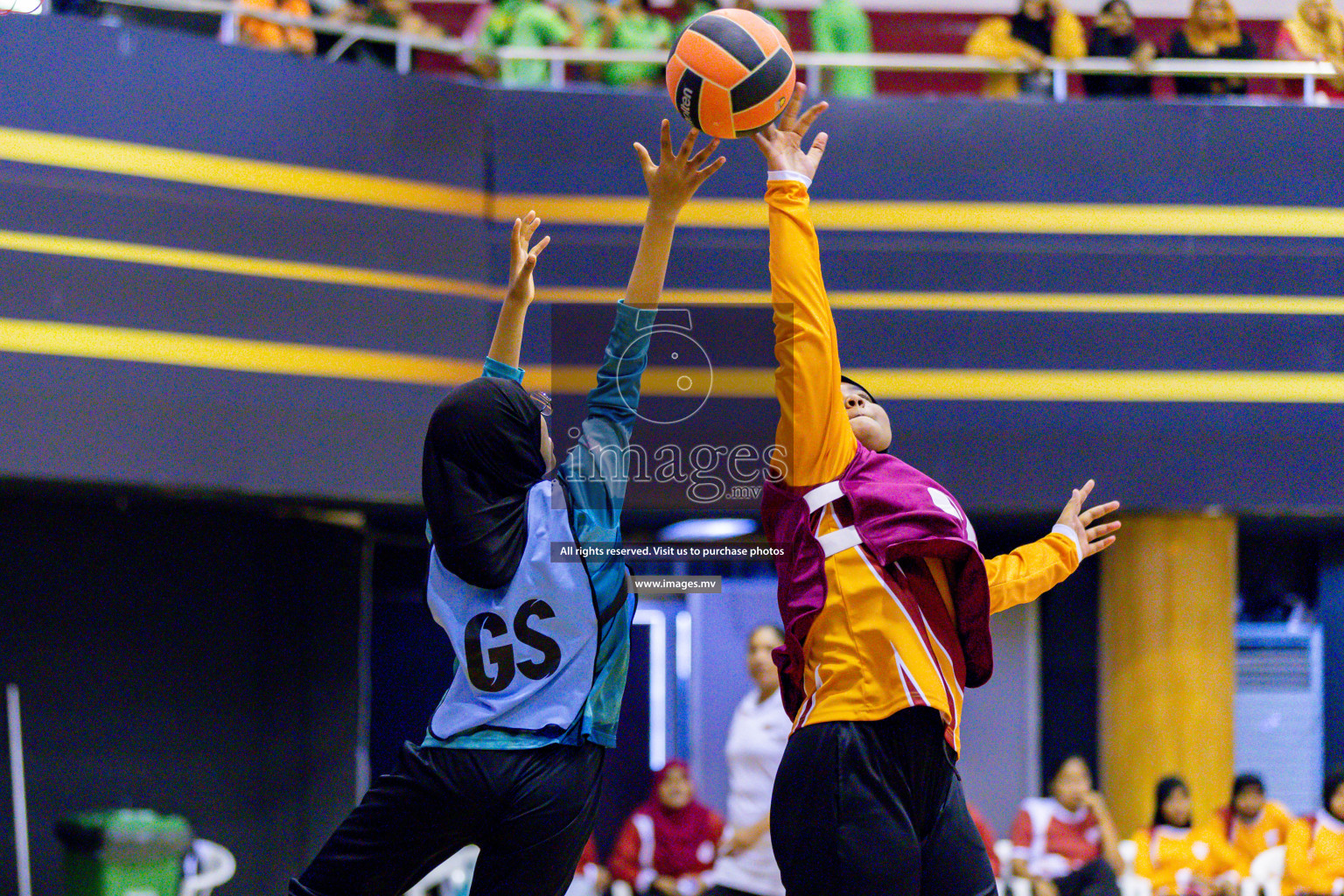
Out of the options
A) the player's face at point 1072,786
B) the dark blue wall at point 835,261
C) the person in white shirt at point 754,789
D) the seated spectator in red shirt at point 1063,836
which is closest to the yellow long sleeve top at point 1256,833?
the seated spectator in red shirt at point 1063,836

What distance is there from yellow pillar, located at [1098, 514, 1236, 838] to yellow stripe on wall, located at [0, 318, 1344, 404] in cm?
87

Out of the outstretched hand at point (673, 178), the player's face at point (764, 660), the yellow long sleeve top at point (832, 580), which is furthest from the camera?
the player's face at point (764, 660)

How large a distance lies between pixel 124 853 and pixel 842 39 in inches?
243

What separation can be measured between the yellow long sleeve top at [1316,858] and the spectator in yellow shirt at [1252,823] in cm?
17

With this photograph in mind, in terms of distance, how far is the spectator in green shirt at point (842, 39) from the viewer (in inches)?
350

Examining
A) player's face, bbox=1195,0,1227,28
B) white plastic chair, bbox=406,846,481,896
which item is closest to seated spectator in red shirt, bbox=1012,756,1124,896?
white plastic chair, bbox=406,846,481,896

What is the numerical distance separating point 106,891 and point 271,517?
2.52m

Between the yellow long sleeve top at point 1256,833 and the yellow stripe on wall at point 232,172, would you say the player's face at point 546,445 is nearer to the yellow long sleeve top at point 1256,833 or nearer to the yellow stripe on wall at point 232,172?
the yellow stripe on wall at point 232,172

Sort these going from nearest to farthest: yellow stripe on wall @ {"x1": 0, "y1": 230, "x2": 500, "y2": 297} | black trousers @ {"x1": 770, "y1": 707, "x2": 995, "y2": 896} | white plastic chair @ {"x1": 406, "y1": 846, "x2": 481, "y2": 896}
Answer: black trousers @ {"x1": 770, "y1": 707, "x2": 995, "y2": 896}, yellow stripe on wall @ {"x1": 0, "y1": 230, "x2": 500, "y2": 297}, white plastic chair @ {"x1": 406, "y1": 846, "x2": 481, "y2": 896}

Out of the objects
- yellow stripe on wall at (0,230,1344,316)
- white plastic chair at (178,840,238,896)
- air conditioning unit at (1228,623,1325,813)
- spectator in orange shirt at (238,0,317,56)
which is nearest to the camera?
white plastic chair at (178,840,238,896)

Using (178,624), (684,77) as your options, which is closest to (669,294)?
(178,624)

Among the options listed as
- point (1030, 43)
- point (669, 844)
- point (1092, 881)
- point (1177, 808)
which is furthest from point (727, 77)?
point (1177, 808)

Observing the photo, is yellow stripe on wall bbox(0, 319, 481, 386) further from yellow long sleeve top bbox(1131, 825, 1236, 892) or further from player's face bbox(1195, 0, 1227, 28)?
player's face bbox(1195, 0, 1227, 28)

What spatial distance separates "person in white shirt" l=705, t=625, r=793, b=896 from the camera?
230 inches
